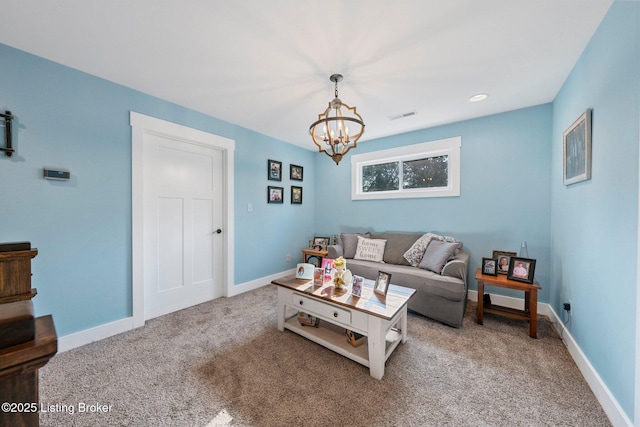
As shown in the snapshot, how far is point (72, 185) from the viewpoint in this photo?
6.91 ft

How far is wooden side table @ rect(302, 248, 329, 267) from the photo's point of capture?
3913 mm

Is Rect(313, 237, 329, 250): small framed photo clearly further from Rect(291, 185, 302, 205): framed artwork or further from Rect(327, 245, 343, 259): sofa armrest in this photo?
Rect(291, 185, 302, 205): framed artwork

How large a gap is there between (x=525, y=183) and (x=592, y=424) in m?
2.24

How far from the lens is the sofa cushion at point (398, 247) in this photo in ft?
10.7

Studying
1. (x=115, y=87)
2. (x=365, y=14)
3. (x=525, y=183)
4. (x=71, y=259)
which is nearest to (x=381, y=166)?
(x=525, y=183)

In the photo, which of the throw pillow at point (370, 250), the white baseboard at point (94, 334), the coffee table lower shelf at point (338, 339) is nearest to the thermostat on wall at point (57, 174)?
the white baseboard at point (94, 334)

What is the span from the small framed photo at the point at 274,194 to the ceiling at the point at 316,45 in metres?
1.43

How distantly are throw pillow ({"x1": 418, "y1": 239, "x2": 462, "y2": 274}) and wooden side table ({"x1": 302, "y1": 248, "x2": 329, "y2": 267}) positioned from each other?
1.44m

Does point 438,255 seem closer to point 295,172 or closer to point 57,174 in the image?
point 295,172

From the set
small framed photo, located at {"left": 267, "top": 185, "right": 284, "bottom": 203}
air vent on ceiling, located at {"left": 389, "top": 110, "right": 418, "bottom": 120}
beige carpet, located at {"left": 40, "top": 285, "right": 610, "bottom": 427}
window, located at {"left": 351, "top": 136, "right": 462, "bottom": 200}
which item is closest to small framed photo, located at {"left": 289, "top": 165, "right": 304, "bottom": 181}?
small framed photo, located at {"left": 267, "top": 185, "right": 284, "bottom": 203}

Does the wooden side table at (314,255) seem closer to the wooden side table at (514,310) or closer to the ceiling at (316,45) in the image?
the wooden side table at (514,310)

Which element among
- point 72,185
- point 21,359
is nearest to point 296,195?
point 72,185

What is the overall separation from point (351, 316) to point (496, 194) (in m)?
2.40

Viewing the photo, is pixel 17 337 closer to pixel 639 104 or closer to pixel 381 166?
pixel 639 104
